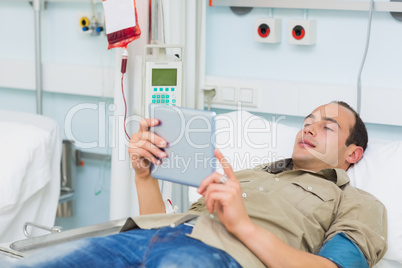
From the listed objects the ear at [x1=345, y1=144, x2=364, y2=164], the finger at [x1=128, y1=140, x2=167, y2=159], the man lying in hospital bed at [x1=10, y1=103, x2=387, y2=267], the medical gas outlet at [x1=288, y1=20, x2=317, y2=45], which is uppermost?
the medical gas outlet at [x1=288, y1=20, x2=317, y2=45]

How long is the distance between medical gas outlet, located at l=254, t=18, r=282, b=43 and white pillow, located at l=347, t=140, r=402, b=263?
618 mm

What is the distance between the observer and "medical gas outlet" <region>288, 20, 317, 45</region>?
8.20 ft

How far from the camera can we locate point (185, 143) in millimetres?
1714

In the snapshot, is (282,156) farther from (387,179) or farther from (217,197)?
(217,197)

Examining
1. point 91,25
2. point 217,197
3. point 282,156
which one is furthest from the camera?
point 91,25

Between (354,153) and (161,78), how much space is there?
0.77m

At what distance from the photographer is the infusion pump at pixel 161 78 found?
2377mm

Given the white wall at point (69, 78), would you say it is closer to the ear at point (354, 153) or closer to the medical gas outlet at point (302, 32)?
the medical gas outlet at point (302, 32)

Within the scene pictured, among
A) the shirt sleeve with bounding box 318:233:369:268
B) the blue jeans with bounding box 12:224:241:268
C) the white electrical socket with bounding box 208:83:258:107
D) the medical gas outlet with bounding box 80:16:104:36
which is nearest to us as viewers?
the blue jeans with bounding box 12:224:241:268

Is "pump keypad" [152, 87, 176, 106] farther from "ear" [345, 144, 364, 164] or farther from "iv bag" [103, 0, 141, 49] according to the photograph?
"ear" [345, 144, 364, 164]

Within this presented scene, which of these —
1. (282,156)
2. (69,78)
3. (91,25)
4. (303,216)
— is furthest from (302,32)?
(69,78)

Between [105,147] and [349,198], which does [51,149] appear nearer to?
[105,147]

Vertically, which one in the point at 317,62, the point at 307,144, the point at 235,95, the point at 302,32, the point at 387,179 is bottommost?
the point at 387,179

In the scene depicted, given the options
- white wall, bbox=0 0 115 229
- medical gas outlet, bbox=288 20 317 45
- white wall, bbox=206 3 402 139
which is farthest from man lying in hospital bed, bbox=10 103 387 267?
white wall, bbox=0 0 115 229
